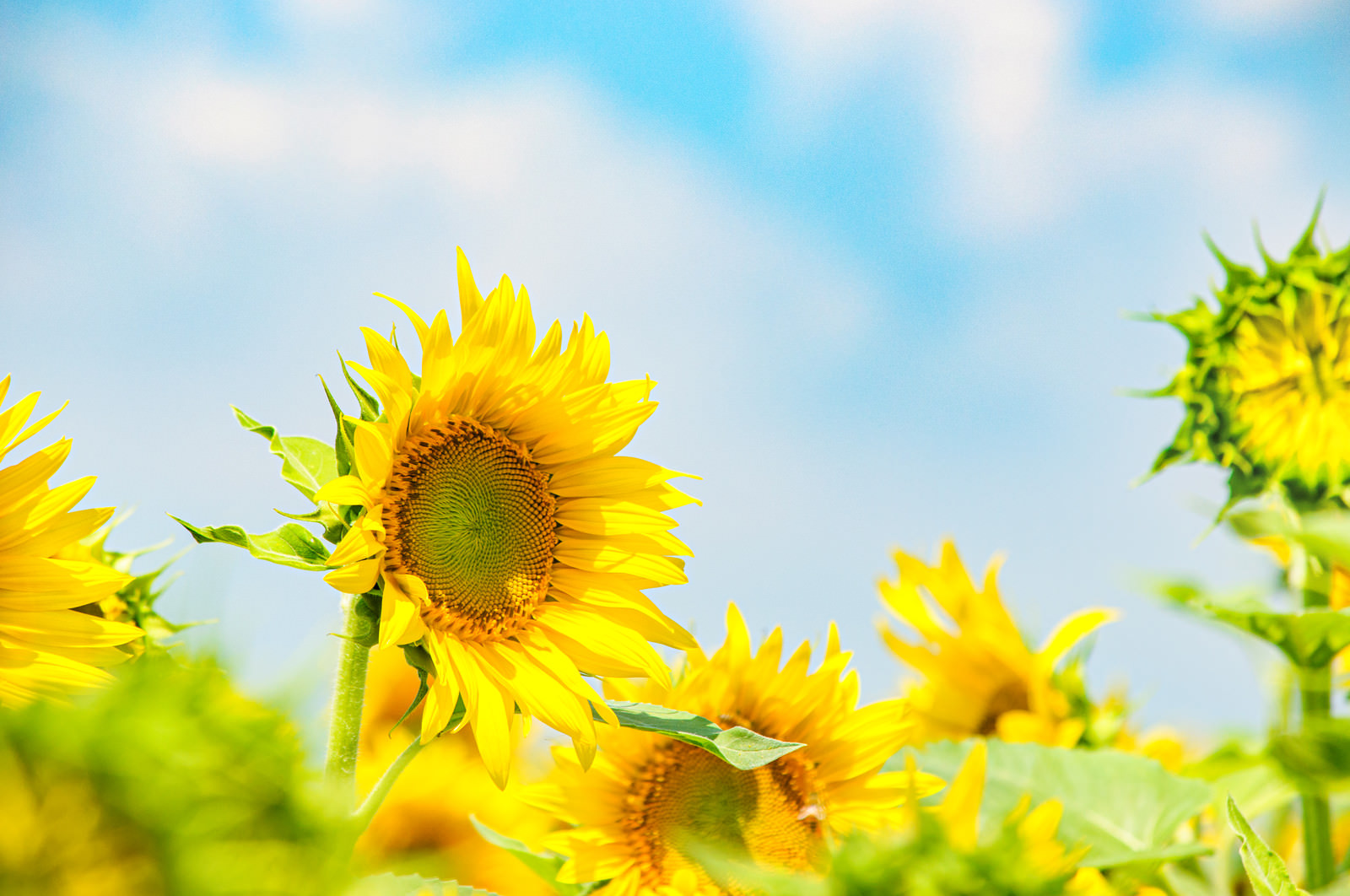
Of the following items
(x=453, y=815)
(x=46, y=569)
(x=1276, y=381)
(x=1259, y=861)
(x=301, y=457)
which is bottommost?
(x=453, y=815)

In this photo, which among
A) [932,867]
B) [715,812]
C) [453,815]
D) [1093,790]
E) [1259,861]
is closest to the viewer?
[932,867]

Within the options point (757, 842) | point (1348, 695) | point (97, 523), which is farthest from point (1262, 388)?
point (97, 523)

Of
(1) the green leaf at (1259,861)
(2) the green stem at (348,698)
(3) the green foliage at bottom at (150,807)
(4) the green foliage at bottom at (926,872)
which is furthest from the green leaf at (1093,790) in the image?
(3) the green foliage at bottom at (150,807)

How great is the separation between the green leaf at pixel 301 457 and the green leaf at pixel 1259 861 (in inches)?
26.2

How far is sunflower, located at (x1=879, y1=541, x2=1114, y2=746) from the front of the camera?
1.73m

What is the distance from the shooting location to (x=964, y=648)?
5.78ft

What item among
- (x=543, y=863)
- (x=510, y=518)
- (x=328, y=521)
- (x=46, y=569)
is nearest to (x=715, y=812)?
(x=543, y=863)

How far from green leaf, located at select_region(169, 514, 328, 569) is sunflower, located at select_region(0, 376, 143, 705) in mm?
116

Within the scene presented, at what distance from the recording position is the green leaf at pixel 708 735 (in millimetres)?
810

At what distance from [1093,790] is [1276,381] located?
23.0 inches

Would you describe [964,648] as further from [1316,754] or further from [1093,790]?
[1316,754]

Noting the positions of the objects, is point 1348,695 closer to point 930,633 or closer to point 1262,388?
point 1262,388

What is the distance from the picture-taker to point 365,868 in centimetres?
43

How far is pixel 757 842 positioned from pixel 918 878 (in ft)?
2.23
